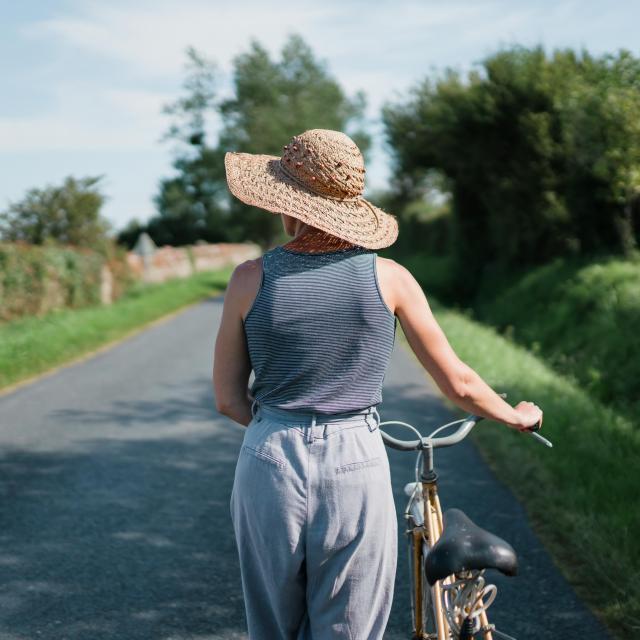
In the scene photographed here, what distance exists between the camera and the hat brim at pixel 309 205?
98.4 inches

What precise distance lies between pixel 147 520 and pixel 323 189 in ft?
12.6

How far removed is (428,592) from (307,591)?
635 mm

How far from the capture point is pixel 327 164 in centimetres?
257

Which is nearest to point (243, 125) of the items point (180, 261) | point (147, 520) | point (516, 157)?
point (180, 261)

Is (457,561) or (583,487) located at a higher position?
(457,561)

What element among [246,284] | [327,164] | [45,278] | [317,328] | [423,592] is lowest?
Result: [423,592]

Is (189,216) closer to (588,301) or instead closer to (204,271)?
(204,271)

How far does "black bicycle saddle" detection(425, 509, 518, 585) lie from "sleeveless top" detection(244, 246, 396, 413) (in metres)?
0.46

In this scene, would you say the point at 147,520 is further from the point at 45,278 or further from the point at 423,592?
the point at 45,278

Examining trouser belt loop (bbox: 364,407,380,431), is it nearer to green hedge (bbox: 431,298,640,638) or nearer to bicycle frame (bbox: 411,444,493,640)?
bicycle frame (bbox: 411,444,493,640)

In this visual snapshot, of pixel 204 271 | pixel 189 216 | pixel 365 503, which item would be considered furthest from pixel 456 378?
pixel 189 216

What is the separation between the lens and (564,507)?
5.83 meters

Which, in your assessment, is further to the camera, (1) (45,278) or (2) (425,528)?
(1) (45,278)

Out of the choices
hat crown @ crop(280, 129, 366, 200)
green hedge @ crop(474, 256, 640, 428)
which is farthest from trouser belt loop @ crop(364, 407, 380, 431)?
green hedge @ crop(474, 256, 640, 428)
